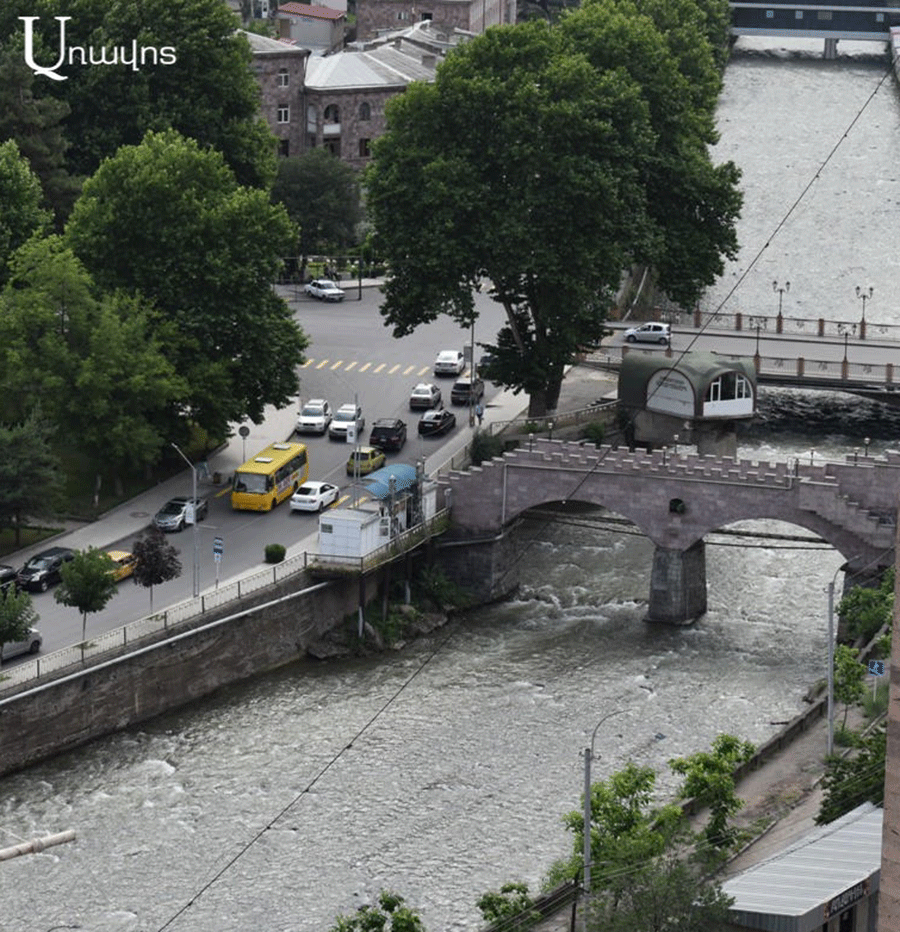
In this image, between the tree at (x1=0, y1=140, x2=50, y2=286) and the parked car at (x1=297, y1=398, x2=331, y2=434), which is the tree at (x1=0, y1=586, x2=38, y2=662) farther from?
the tree at (x1=0, y1=140, x2=50, y2=286)

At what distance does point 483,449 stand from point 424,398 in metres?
10.2

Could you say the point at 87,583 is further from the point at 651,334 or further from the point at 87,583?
the point at 651,334

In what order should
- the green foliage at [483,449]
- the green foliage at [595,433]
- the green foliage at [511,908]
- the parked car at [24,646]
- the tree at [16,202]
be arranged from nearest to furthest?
the green foliage at [511,908], the parked car at [24,646], the green foliage at [483,449], the tree at [16,202], the green foliage at [595,433]

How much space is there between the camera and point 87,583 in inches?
4508

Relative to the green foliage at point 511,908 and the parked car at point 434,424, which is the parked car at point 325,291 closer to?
the parked car at point 434,424

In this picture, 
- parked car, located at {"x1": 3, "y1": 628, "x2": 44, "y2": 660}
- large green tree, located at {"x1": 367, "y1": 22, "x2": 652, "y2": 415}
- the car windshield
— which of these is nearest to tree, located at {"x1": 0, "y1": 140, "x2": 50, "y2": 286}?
large green tree, located at {"x1": 367, "y1": 22, "x2": 652, "y2": 415}

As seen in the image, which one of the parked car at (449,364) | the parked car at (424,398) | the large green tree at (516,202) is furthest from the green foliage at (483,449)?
the parked car at (449,364)

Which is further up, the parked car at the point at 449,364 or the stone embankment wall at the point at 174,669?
the parked car at the point at 449,364

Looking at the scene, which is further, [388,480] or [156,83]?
[156,83]

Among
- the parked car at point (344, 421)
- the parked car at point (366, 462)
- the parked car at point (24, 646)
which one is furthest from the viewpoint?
the parked car at point (344, 421)

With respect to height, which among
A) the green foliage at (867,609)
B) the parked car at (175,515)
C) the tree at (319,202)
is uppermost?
the tree at (319,202)

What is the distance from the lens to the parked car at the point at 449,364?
15338 cm

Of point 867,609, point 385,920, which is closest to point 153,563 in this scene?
point 867,609

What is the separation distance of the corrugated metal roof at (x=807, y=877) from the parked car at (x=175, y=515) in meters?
41.2
